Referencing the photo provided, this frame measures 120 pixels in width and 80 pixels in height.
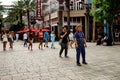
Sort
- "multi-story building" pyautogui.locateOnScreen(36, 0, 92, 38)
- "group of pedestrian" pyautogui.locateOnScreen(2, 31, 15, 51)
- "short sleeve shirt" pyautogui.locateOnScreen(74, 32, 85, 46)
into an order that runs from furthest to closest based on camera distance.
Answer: "multi-story building" pyautogui.locateOnScreen(36, 0, 92, 38) → "group of pedestrian" pyautogui.locateOnScreen(2, 31, 15, 51) → "short sleeve shirt" pyautogui.locateOnScreen(74, 32, 85, 46)

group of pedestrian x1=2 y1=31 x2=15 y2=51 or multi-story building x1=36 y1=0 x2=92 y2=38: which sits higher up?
multi-story building x1=36 y1=0 x2=92 y2=38

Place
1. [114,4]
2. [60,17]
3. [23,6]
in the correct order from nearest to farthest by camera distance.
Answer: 1. [114,4]
2. [60,17]
3. [23,6]

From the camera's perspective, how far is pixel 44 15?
6525cm

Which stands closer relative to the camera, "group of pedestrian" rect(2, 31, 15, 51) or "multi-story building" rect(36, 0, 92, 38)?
"group of pedestrian" rect(2, 31, 15, 51)

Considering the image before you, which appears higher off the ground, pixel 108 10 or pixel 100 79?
pixel 108 10

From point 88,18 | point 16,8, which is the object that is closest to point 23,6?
point 16,8

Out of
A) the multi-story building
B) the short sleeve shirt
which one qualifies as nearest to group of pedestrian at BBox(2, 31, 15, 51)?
the short sleeve shirt

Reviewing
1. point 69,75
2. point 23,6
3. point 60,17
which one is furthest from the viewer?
point 23,6

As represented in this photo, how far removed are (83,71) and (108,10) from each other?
19.9 meters

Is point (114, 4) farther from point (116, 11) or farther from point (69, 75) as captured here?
point (69, 75)

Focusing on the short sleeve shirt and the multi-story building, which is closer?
the short sleeve shirt

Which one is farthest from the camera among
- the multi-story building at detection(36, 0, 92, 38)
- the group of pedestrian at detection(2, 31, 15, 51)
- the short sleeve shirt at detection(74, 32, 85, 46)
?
the multi-story building at detection(36, 0, 92, 38)

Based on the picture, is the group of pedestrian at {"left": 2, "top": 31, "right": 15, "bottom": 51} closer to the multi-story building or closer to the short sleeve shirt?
the short sleeve shirt

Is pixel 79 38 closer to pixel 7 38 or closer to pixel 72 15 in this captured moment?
pixel 7 38
